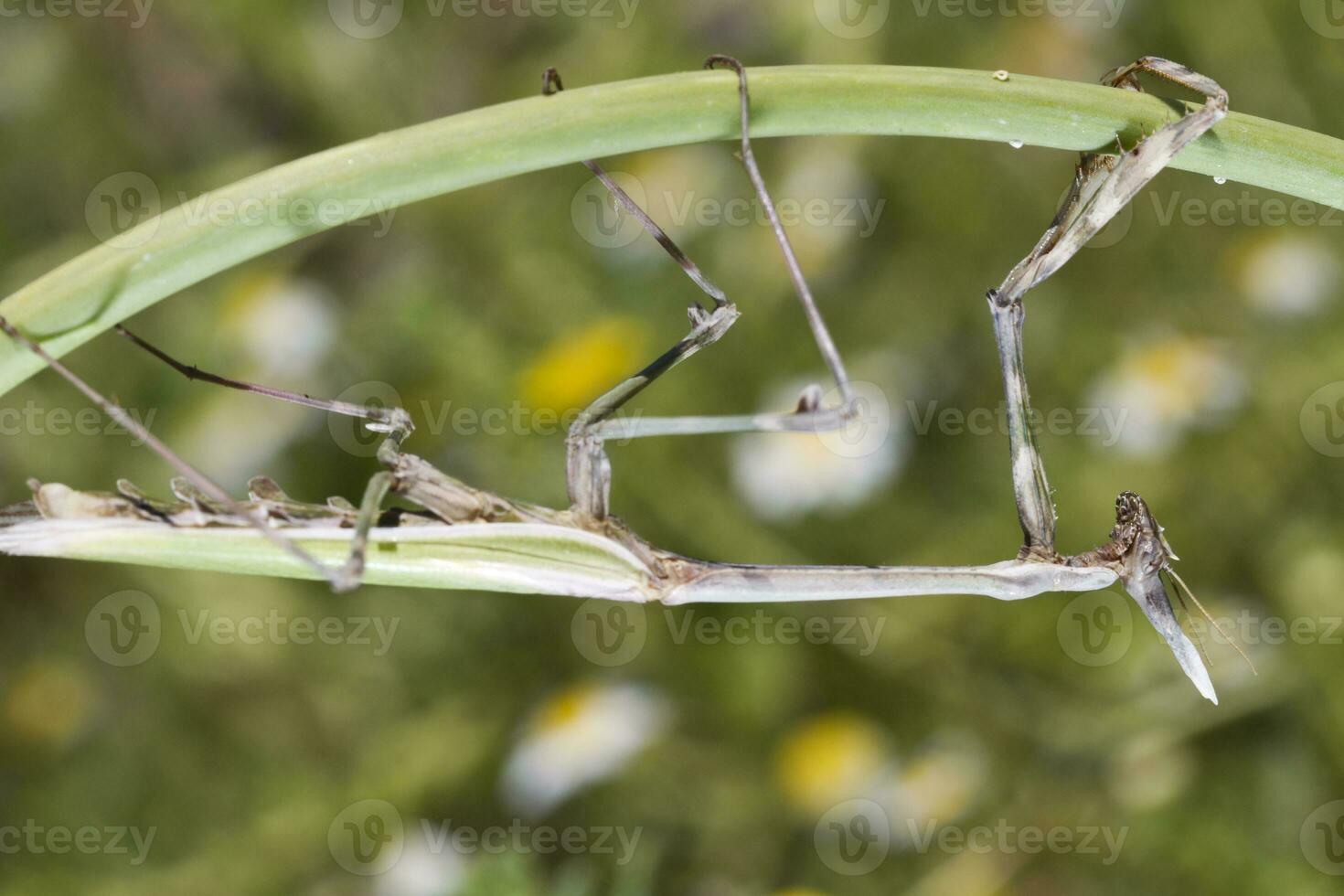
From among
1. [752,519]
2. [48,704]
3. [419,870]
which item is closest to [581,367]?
[752,519]

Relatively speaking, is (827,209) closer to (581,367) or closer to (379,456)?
(581,367)

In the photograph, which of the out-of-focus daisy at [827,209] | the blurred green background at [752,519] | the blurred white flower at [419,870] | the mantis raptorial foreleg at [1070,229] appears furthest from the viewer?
the out-of-focus daisy at [827,209]

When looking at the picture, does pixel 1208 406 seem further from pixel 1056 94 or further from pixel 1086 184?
pixel 1056 94

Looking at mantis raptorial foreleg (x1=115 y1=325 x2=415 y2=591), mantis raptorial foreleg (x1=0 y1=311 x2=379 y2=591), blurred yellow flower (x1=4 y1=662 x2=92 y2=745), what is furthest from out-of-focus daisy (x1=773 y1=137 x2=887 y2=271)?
blurred yellow flower (x1=4 y1=662 x2=92 y2=745)

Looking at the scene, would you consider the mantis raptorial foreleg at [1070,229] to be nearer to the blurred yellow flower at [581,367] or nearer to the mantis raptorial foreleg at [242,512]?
the mantis raptorial foreleg at [242,512]

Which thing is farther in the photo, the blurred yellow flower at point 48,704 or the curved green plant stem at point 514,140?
the blurred yellow flower at point 48,704

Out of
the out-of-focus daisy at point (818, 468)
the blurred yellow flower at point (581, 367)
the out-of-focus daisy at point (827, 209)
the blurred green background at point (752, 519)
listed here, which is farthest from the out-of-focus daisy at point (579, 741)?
the out-of-focus daisy at point (827, 209)

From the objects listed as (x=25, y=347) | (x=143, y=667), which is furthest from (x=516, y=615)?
(x=25, y=347)

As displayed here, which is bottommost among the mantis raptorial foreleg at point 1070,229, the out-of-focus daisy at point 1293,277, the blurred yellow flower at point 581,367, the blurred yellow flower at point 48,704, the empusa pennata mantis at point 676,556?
the blurred yellow flower at point 48,704
